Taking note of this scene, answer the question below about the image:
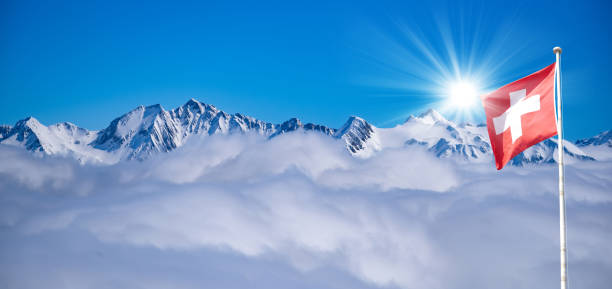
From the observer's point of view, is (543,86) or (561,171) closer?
(561,171)

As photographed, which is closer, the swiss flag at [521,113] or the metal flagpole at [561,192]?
the metal flagpole at [561,192]

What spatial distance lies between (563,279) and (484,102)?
326 inches

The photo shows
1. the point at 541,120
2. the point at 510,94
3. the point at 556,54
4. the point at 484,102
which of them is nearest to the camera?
the point at 556,54

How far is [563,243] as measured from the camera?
11906 millimetres

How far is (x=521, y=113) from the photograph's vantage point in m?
14.8

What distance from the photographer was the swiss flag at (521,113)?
1384cm

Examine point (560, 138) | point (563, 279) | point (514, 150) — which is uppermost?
point (514, 150)

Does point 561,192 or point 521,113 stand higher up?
point 521,113

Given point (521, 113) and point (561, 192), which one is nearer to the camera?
point (561, 192)

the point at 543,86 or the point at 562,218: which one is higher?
the point at 543,86

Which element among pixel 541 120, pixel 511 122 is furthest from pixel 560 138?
pixel 511 122

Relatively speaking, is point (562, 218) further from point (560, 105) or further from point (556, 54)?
point (556, 54)

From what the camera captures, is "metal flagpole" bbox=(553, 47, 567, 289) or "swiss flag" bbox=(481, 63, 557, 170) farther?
"swiss flag" bbox=(481, 63, 557, 170)

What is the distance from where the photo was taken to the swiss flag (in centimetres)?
1384
